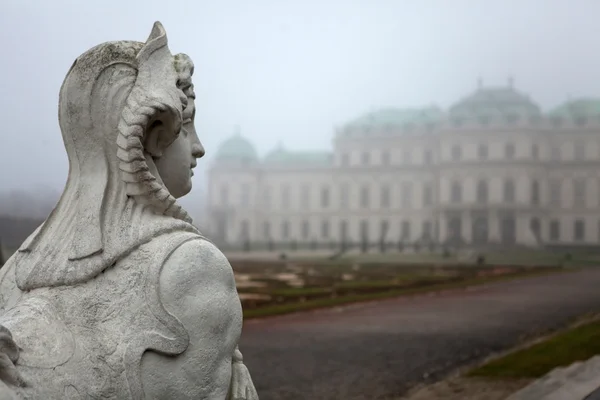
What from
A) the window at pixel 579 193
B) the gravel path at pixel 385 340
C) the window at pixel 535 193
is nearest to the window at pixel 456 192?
the window at pixel 535 193

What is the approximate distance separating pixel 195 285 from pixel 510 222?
2036 inches

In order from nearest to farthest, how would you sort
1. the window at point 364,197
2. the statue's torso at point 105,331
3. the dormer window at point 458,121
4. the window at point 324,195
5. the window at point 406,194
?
the statue's torso at point 105,331 < the dormer window at point 458,121 < the window at point 406,194 < the window at point 364,197 < the window at point 324,195

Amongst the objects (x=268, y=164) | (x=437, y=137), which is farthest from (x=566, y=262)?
(x=268, y=164)

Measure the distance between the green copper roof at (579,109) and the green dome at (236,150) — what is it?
2583cm

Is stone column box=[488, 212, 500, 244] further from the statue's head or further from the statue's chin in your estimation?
the statue's head

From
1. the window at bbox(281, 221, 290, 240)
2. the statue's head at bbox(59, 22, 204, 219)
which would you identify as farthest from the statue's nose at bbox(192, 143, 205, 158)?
the window at bbox(281, 221, 290, 240)

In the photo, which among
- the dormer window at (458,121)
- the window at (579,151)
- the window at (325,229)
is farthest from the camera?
the window at (325,229)

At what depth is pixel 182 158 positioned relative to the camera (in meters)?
1.75

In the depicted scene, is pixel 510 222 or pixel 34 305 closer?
pixel 34 305

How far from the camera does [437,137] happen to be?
2164 inches

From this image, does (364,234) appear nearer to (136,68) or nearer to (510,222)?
(510,222)

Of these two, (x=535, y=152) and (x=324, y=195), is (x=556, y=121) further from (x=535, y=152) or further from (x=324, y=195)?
(x=324, y=195)

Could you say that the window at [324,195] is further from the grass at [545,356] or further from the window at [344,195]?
the grass at [545,356]

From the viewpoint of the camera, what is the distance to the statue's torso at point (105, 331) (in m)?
1.44
